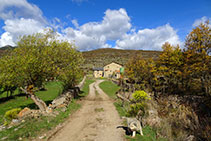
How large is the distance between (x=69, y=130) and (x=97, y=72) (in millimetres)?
67287

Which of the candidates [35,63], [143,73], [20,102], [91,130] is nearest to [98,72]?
[143,73]

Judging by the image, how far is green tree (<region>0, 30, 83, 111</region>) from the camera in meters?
11.5

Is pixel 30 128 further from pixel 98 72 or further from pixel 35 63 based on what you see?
pixel 98 72

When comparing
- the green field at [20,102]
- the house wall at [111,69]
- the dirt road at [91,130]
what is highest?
the house wall at [111,69]

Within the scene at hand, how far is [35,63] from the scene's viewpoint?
11.9m

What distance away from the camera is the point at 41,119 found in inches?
402

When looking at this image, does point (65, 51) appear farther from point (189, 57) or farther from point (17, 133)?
point (189, 57)

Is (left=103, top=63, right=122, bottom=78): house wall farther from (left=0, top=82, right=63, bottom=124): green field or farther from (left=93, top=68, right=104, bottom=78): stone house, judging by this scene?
(left=0, top=82, right=63, bottom=124): green field

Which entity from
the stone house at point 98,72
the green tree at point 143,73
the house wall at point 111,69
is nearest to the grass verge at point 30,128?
the green tree at point 143,73

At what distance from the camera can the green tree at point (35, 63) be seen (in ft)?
37.6

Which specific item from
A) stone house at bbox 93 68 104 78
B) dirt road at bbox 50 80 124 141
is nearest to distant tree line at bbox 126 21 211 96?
dirt road at bbox 50 80 124 141

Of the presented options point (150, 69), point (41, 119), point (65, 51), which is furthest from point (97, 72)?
point (41, 119)

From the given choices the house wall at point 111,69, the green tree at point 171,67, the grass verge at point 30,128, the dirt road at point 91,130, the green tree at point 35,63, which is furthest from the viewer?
the house wall at point 111,69

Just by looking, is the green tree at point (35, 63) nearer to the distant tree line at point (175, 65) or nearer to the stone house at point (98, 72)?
the distant tree line at point (175, 65)
